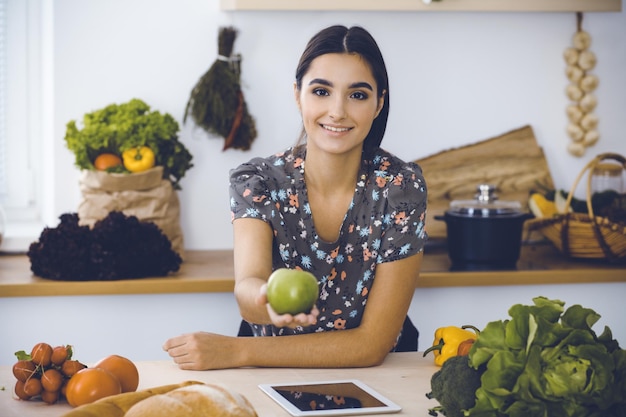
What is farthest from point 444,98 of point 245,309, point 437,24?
point 245,309

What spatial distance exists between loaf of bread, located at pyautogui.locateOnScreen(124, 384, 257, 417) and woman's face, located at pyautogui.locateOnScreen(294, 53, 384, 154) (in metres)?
0.93

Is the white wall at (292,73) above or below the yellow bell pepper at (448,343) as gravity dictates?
above

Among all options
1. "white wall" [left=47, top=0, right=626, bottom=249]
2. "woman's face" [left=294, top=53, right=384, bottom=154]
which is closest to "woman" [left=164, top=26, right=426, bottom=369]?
"woman's face" [left=294, top=53, right=384, bottom=154]

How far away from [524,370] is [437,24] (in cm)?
220

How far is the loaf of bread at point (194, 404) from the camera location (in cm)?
107

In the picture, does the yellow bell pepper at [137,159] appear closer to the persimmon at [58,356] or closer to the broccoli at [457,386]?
the persimmon at [58,356]

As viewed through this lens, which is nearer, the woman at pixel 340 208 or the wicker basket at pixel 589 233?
the woman at pixel 340 208

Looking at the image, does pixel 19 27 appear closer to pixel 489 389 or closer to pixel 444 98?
pixel 444 98

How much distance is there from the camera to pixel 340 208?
206 centimetres

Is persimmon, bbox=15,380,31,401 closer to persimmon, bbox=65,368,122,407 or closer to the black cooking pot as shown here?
persimmon, bbox=65,368,122,407

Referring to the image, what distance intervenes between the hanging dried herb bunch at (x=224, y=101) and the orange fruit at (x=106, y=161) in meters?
0.32

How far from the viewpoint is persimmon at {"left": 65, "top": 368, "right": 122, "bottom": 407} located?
131cm

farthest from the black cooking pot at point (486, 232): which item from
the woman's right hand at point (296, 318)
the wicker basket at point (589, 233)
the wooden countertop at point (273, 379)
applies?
the woman's right hand at point (296, 318)

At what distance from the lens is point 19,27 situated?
3.15 metres
